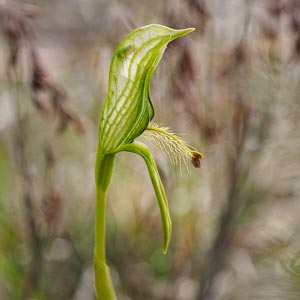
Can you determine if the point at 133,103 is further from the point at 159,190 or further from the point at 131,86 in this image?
the point at 159,190

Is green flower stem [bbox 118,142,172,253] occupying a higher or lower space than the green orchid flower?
lower

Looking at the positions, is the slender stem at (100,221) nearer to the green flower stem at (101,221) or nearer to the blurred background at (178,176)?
the green flower stem at (101,221)

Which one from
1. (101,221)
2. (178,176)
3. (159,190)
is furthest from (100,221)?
(178,176)

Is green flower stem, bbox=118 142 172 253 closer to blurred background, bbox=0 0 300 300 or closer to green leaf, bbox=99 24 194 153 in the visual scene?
green leaf, bbox=99 24 194 153

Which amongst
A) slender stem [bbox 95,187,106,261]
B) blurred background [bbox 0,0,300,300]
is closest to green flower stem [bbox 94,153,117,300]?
slender stem [bbox 95,187,106,261]

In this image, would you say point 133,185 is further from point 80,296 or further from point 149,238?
point 80,296

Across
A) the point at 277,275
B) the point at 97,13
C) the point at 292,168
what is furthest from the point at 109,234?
the point at 97,13
